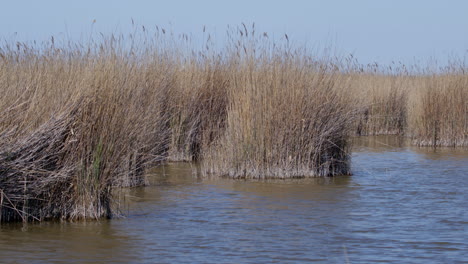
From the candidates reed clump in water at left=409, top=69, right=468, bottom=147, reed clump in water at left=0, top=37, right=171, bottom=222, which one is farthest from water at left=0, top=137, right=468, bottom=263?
reed clump in water at left=409, top=69, right=468, bottom=147

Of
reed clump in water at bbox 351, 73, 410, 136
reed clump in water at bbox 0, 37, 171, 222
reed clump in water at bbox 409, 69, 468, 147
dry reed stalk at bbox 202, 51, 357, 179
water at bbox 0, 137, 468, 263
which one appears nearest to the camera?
water at bbox 0, 137, 468, 263

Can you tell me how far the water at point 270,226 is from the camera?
6.20 m

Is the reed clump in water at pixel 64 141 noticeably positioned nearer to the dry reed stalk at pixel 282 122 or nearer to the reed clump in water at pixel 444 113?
the dry reed stalk at pixel 282 122

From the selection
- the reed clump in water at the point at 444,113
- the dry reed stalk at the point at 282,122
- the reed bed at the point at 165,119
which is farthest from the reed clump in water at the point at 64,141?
the reed clump in water at the point at 444,113

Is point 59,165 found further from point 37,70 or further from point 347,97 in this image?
point 347,97

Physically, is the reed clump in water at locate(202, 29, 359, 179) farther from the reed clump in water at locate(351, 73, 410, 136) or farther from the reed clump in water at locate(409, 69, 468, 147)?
the reed clump in water at locate(351, 73, 410, 136)

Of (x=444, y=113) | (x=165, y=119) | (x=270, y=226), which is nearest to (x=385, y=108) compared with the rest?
(x=444, y=113)

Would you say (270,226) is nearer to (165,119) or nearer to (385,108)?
(165,119)

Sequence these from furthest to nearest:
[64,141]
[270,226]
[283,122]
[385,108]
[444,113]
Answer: [385,108] → [444,113] → [283,122] → [270,226] → [64,141]

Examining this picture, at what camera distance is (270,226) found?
746cm

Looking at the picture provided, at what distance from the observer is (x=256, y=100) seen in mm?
10812

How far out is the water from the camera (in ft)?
20.3

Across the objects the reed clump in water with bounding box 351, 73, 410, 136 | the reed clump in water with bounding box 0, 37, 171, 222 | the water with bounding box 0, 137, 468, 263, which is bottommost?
the water with bounding box 0, 137, 468, 263

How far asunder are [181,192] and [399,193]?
2.95 m
